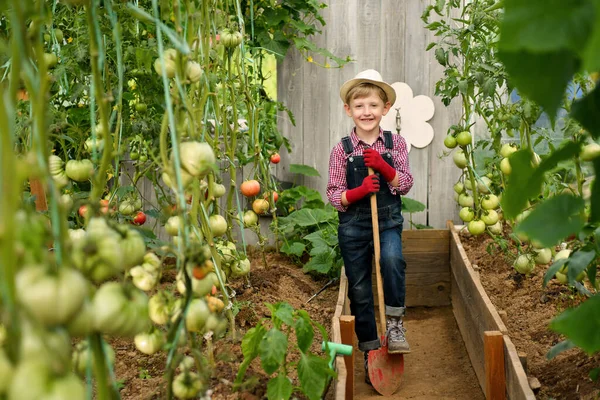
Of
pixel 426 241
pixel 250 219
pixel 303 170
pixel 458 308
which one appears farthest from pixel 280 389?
pixel 303 170

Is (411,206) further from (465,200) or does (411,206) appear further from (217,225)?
(217,225)

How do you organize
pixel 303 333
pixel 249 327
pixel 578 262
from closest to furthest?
pixel 578 262
pixel 303 333
pixel 249 327

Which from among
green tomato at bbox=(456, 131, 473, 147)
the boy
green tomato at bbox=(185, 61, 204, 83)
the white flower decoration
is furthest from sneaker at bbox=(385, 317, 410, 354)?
green tomato at bbox=(185, 61, 204, 83)

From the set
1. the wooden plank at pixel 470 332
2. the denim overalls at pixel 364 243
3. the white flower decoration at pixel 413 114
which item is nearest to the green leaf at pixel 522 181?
the wooden plank at pixel 470 332

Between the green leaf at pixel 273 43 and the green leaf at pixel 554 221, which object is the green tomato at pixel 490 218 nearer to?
the green leaf at pixel 273 43

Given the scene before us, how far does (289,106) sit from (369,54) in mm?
627

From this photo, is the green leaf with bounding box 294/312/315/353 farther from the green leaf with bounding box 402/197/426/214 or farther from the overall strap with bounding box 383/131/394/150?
the green leaf with bounding box 402/197/426/214

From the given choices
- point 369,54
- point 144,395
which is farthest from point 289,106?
point 144,395

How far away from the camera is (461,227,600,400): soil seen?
2459mm

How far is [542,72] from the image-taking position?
73cm

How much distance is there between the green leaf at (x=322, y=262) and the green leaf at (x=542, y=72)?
3253 mm

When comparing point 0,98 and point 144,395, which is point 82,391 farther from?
point 144,395

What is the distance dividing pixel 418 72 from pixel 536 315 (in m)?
2.03

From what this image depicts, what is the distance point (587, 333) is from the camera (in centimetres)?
95
